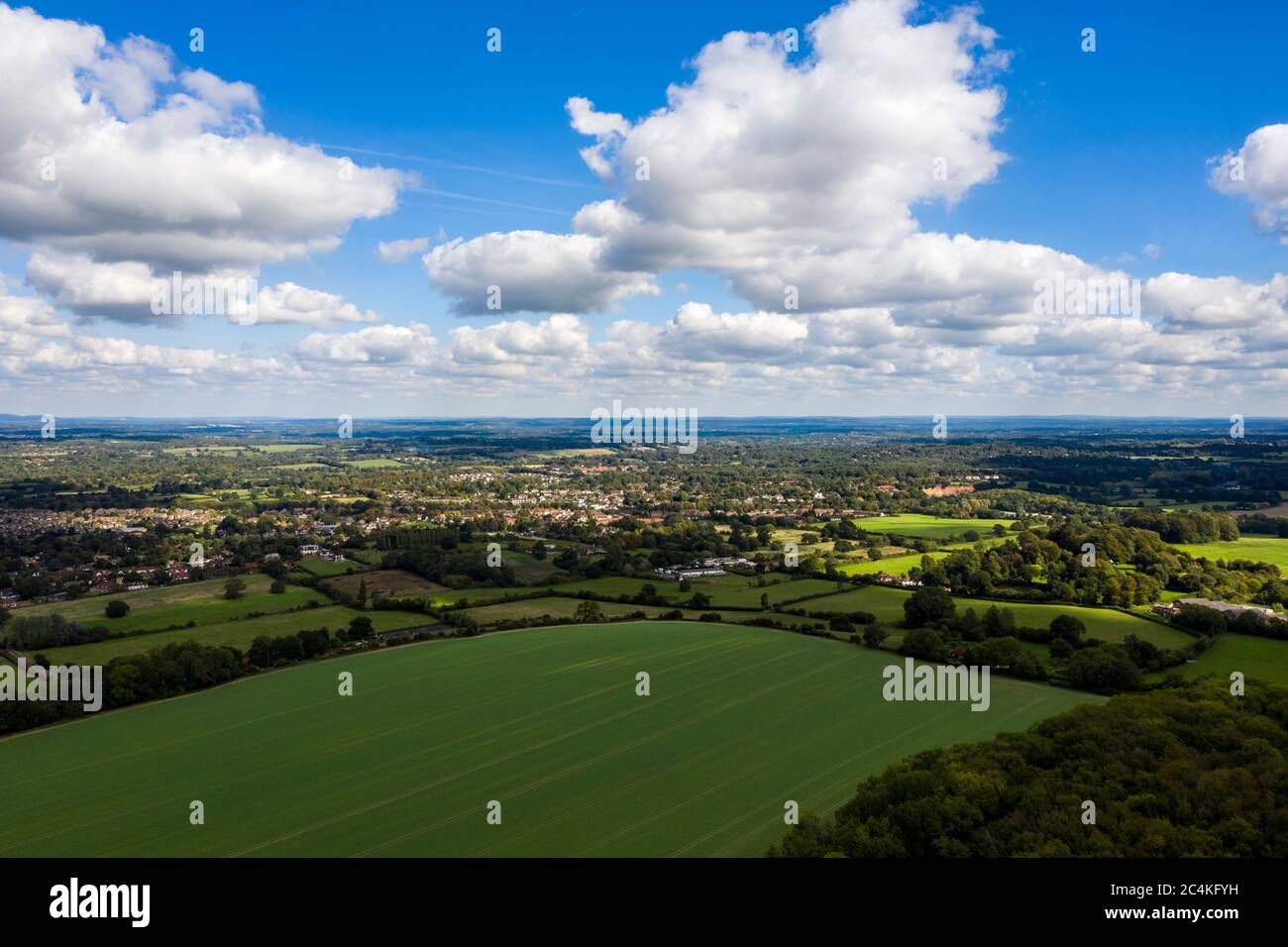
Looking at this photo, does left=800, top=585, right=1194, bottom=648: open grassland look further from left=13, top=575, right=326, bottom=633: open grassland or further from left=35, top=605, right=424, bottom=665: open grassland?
left=13, top=575, right=326, bottom=633: open grassland

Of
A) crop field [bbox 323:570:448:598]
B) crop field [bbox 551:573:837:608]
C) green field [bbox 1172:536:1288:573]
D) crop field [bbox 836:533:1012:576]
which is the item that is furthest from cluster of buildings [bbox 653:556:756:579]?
green field [bbox 1172:536:1288:573]

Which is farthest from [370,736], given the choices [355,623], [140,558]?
[140,558]

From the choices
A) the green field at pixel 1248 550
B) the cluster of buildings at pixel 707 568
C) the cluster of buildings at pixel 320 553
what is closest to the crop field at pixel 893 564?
the cluster of buildings at pixel 707 568
